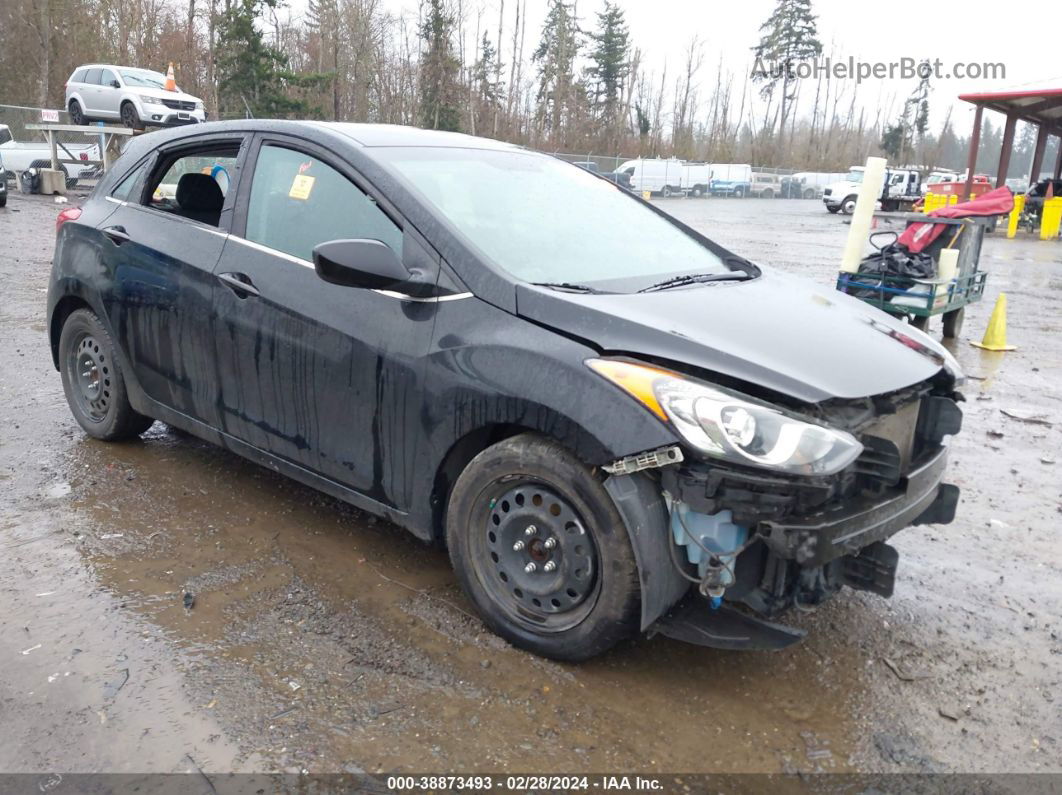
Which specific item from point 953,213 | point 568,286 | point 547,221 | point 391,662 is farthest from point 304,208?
point 953,213

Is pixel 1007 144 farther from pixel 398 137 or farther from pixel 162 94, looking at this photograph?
pixel 398 137

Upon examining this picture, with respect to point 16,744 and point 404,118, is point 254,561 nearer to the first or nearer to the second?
point 16,744

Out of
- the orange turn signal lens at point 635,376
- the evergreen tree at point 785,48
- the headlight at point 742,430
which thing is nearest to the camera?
the headlight at point 742,430

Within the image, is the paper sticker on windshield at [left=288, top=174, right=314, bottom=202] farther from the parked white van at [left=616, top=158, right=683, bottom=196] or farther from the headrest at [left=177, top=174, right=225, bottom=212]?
the parked white van at [left=616, top=158, right=683, bottom=196]

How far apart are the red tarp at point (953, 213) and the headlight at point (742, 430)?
754 cm

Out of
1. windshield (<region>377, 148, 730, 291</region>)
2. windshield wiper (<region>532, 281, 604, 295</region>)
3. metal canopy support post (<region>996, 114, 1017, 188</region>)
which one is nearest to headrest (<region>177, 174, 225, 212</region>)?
windshield (<region>377, 148, 730, 291</region>)

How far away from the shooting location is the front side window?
400 cm

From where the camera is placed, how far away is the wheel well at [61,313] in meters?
4.63

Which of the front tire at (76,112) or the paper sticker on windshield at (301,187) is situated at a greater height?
the front tire at (76,112)

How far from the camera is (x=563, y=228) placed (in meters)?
3.51

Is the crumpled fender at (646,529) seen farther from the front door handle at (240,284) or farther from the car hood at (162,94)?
the car hood at (162,94)

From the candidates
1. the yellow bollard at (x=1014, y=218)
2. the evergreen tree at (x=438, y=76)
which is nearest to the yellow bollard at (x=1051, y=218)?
the yellow bollard at (x=1014, y=218)

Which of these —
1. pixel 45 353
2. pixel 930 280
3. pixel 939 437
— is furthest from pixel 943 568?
pixel 45 353

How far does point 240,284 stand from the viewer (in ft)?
11.9
